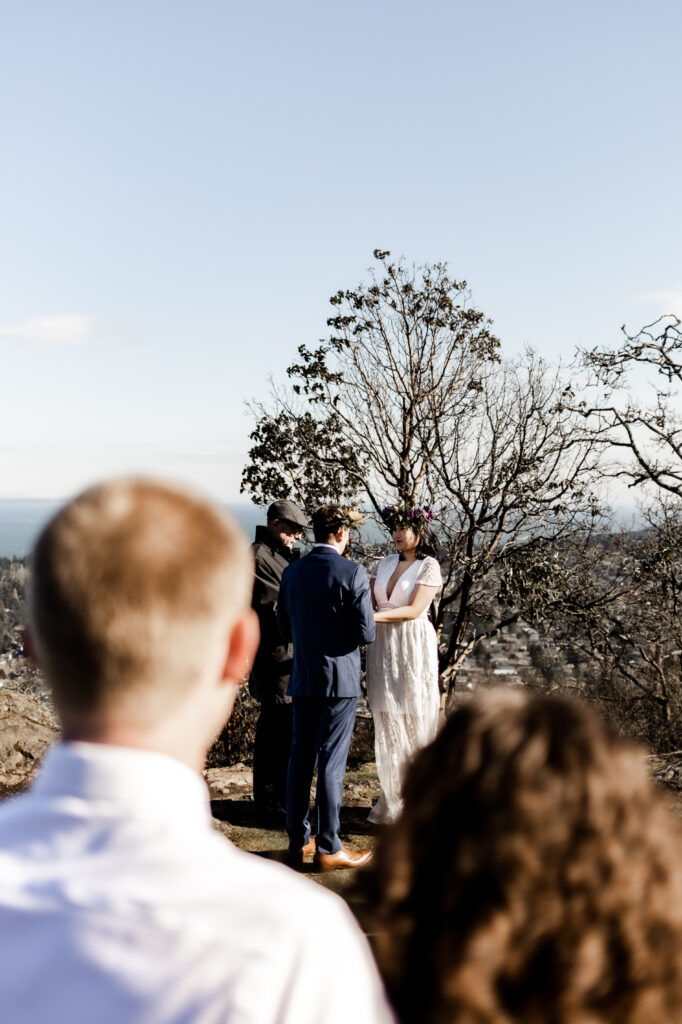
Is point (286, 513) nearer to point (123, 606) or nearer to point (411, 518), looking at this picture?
point (411, 518)

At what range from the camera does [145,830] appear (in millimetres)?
842

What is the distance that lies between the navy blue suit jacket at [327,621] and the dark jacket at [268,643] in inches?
26.1

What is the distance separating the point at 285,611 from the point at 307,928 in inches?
172

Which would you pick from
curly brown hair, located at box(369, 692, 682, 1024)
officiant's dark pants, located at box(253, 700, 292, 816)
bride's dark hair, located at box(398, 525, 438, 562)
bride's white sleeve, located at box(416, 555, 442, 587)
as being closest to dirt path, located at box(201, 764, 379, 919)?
officiant's dark pants, located at box(253, 700, 292, 816)

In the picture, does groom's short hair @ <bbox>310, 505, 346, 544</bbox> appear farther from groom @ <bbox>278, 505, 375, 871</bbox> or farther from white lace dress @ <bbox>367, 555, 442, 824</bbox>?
white lace dress @ <bbox>367, 555, 442, 824</bbox>

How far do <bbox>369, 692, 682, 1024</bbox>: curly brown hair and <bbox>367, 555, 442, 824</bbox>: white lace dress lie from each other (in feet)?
15.2

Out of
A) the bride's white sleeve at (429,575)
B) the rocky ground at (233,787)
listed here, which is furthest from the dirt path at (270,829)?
the bride's white sleeve at (429,575)

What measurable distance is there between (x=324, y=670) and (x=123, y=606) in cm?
392

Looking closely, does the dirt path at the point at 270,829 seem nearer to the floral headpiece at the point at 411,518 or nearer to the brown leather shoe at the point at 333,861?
the brown leather shoe at the point at 333,861

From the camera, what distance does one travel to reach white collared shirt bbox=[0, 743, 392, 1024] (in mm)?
772

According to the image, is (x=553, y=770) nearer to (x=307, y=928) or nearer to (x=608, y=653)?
(x=307, y=928)

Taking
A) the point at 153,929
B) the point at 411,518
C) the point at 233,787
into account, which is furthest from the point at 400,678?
the point at 153,929

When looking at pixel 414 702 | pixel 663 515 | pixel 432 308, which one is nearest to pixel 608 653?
pixel 663 515

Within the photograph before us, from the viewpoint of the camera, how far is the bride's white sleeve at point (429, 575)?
556cm
